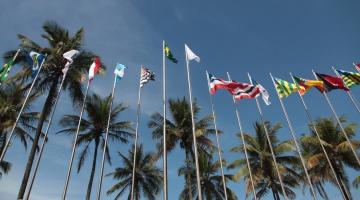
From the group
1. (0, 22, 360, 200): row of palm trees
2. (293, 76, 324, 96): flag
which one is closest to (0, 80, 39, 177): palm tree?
(0, 22, 360, 200): row of palm trees

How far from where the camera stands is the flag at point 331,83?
24.0 metres

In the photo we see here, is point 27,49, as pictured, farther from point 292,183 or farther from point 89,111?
point 292,183

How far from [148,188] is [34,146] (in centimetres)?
2346

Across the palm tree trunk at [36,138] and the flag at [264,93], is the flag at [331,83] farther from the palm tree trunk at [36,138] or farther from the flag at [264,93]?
the palm tree trunk at [36,138]

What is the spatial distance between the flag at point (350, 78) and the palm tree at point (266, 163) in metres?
12.7

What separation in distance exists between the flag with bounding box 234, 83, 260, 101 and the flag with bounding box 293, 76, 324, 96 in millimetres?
4018

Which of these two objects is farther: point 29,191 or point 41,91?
point 41,91

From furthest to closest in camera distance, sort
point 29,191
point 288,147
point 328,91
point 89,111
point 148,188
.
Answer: point 148,188 → point 288,147 → point 89,111 → point 328,91 → point 29,191

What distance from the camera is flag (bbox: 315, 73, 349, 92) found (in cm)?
2395

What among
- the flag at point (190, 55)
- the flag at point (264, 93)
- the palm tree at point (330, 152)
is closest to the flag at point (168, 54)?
the flag at point (190, 55)

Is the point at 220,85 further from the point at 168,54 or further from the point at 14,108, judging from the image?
the point at 14,108

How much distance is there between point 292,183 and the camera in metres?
36.5

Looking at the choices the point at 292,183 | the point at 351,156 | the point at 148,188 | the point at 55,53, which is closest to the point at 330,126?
the point at 351,156

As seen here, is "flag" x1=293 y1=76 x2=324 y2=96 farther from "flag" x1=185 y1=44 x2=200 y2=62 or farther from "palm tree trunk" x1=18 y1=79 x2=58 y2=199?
"palm tree trunk" x1=18 y1=79 x2=58 y2=199
